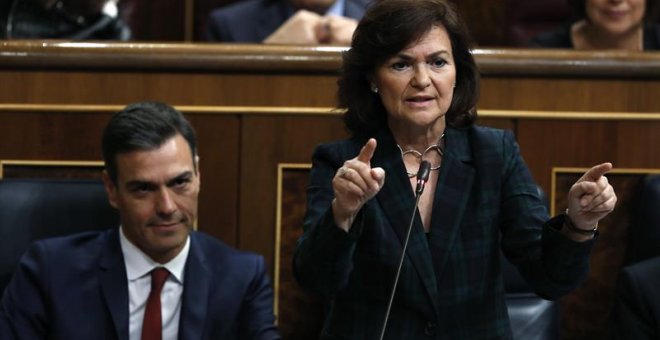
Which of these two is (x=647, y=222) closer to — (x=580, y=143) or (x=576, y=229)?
(x=580, y=143)

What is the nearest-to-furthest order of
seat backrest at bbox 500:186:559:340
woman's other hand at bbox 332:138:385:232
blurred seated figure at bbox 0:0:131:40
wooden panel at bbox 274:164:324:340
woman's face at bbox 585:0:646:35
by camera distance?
woman's other hand at bbox 332:138:385:232 → seat backrest at bbox 500:186:559:340 → wooden panel at bbox 274:164:324:340 → woman's face at bbox 585:0:646:35 → blurred seated figure at bbox 0:0:131:40

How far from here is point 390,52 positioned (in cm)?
125

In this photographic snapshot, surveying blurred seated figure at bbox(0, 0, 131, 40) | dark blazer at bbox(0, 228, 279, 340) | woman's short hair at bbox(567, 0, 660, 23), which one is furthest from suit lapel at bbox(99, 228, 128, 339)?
woman's short hair at bbox(567, 0, 660, 23)

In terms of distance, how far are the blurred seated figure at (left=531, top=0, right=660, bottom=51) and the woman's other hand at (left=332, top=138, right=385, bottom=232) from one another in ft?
3.51

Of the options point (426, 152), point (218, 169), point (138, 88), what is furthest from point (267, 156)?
point (426, 152)

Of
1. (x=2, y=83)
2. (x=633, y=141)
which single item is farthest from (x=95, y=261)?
(x=633, y=141)

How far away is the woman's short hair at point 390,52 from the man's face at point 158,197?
0.35 metres

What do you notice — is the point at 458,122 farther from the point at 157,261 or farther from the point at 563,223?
the point at 157,261

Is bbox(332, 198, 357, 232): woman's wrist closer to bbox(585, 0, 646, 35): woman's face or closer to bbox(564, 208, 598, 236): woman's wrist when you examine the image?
bbox(564, 208, 598, 236): woman's wrist

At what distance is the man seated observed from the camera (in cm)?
155

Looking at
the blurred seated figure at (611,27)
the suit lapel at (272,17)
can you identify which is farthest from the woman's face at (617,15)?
the suit lapel at (272,17)

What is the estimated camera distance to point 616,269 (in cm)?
178

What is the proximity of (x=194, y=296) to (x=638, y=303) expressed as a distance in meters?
0.55

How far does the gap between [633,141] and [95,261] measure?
777mm
